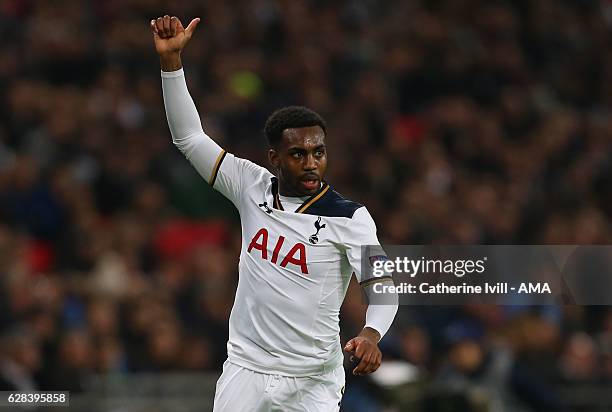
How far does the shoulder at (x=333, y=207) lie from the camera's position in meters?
5.48

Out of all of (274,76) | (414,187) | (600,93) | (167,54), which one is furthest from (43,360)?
(600,93)

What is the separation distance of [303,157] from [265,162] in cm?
631

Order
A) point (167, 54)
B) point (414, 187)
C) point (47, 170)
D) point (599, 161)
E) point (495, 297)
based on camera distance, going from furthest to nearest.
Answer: point (599, 161)
point (414, 187)
point (47, 170)
point (495, 297)
point (167, 54)

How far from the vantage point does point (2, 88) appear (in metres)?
12.0

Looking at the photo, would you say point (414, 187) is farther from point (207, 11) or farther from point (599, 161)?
point (207, 11)

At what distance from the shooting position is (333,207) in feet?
18.1

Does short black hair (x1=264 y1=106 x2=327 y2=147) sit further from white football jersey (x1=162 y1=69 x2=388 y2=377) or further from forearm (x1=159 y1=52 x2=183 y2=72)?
forearm (x1=159 y1=52 x2=183 y2=72)

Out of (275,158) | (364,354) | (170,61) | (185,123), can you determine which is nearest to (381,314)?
(364,354)

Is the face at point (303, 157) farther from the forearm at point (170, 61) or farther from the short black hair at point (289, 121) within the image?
the forearm at point (170, 61)

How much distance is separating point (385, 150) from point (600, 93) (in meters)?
3.20

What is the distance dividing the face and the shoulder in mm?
68

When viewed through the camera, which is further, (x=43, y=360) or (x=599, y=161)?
(x=599, y=161)

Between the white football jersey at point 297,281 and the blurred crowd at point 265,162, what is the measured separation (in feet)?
10.7

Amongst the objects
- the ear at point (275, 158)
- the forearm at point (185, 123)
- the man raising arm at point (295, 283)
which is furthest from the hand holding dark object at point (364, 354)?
the forearm at point (185, 123)
